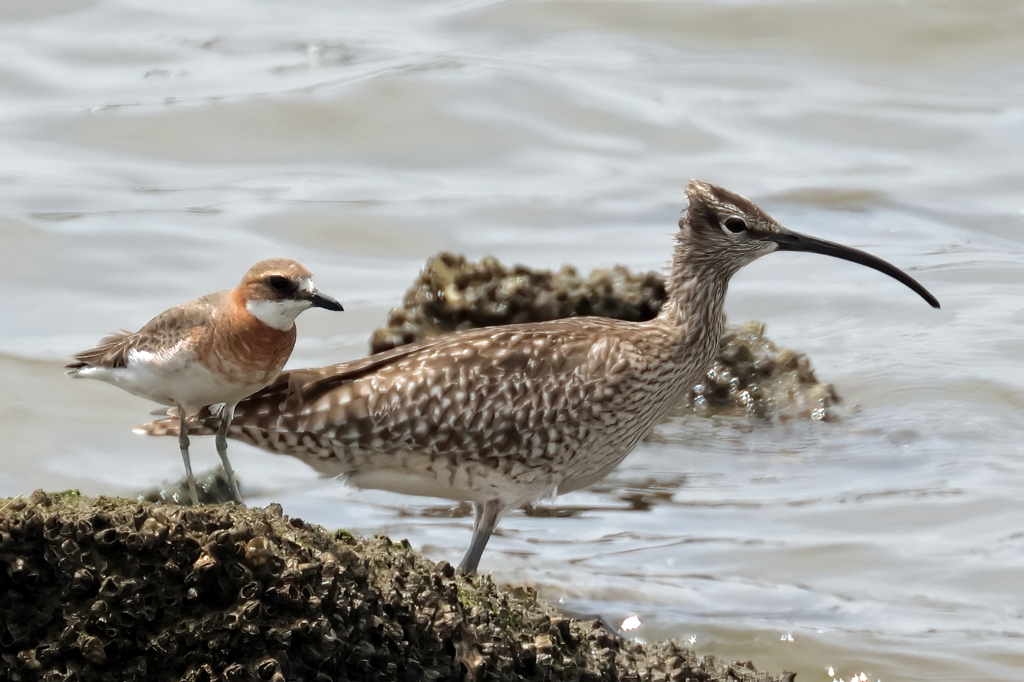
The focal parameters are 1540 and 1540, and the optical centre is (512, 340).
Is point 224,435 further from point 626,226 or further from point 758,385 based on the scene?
point 626,226

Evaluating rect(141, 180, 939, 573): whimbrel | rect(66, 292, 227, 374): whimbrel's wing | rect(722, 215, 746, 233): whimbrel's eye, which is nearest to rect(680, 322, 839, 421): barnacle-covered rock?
rect(722, 215, 746, 233): whimbrel's eye

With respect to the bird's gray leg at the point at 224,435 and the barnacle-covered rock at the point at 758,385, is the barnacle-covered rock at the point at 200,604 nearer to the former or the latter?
the bird's gray leg at the point at 224,435

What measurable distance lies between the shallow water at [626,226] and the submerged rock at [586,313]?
0.91 ft

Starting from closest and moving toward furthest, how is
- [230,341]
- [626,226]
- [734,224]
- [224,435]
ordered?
[230,341] → [224,435] → [734,224] → [626,226]

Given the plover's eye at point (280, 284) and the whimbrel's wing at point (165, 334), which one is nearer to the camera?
the plover's eye at point (280, 284)

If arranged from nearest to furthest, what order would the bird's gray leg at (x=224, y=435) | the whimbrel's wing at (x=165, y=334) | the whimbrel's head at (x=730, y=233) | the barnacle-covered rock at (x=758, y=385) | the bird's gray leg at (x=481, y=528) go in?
the whimbrel's wing at (x=165, y=334) → the bird's gray leg at (x=224, y=435) → the bird's gray leg at (x=481, y=528) → the whimbrel's head at (x=730, y=233) → the barnacle-covered rock at (x=758, y=385)

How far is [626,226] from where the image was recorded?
13695mm

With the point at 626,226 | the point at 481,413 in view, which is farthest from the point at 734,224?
the point at 626,226

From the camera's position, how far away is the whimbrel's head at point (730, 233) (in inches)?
299

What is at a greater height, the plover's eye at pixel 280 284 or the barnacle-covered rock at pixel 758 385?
the plover's eye at pixel 280 284

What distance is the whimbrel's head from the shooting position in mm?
7590

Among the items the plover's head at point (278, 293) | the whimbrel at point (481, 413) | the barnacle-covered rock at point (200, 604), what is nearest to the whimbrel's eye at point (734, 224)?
the whimbrel at point (481, 413)

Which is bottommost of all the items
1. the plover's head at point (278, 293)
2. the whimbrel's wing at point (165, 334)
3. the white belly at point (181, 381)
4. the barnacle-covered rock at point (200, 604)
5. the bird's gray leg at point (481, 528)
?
the bird's gray leg at point (481, 528)

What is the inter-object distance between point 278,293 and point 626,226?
25.9 feet
